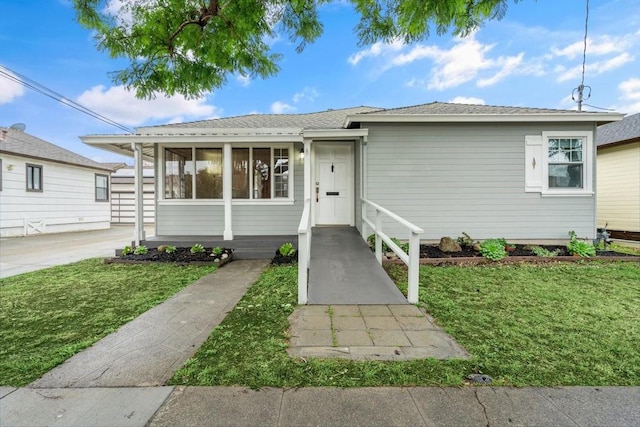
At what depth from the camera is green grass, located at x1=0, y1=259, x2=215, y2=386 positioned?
108 inches


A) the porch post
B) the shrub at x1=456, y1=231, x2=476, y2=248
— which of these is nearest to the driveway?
the porch post

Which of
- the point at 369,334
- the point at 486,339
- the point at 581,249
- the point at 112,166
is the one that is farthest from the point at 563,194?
the point at 112,166

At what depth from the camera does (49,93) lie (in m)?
18.1

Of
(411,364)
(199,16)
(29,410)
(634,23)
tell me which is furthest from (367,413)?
(634,23)

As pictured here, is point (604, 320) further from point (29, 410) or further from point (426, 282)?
point (29, 410)

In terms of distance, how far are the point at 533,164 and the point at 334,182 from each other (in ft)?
17.0

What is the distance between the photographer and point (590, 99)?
592 inches

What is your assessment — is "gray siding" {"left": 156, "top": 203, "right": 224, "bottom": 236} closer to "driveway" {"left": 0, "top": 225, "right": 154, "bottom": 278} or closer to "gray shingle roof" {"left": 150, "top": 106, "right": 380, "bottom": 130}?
"driveway" {"left": 0, "top": 225, "right": 154, "bottom": 278}

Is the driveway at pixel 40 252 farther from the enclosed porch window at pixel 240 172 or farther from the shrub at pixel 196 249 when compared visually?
the shrub at pixel 196 249

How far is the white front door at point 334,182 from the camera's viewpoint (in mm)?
8453

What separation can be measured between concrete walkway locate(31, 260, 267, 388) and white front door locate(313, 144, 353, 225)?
421 cm

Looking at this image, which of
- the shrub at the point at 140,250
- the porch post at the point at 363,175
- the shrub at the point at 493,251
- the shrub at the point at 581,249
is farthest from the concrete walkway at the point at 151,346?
the shrub at the point at 581,249

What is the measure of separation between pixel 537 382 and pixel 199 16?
6292mm

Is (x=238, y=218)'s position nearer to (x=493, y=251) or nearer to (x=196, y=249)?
(x=196, y=249)
